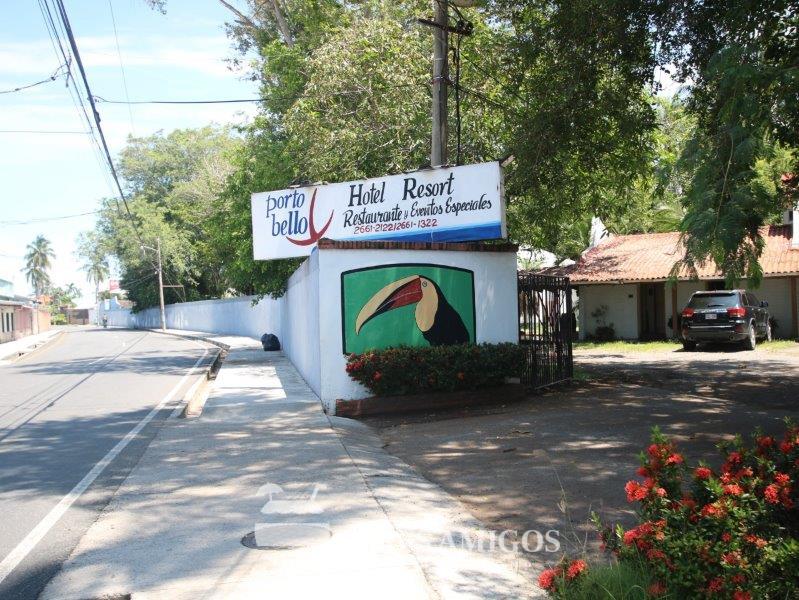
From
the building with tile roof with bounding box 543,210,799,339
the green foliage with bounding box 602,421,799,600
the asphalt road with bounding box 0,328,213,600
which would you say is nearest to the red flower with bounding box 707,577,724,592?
the green foliage with bounding box 602,421,799,600

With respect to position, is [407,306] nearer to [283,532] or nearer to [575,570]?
[283,532]

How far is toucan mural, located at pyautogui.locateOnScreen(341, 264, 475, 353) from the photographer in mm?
11852

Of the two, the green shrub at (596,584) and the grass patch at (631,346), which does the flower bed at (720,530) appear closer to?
the green shrub at (596,584)

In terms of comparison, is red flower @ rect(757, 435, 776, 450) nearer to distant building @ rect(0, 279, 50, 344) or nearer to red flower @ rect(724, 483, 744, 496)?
red flower @ rect(724, 483, 744, 496)

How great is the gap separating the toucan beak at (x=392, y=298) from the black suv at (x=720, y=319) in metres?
12.6

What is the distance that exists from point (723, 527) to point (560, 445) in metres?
5.15

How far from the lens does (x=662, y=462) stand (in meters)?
4.02

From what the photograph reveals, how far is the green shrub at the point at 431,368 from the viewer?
11.4 m

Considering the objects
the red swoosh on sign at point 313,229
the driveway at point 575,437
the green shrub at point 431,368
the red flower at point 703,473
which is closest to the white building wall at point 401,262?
the green shrub at point 431,368

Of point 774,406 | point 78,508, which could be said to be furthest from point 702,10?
point 78,508

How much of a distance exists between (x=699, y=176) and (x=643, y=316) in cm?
2202

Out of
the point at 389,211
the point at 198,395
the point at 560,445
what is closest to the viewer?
the point at 560,445

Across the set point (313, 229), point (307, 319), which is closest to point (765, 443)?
point (313, 229)

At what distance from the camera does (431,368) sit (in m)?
11.7
